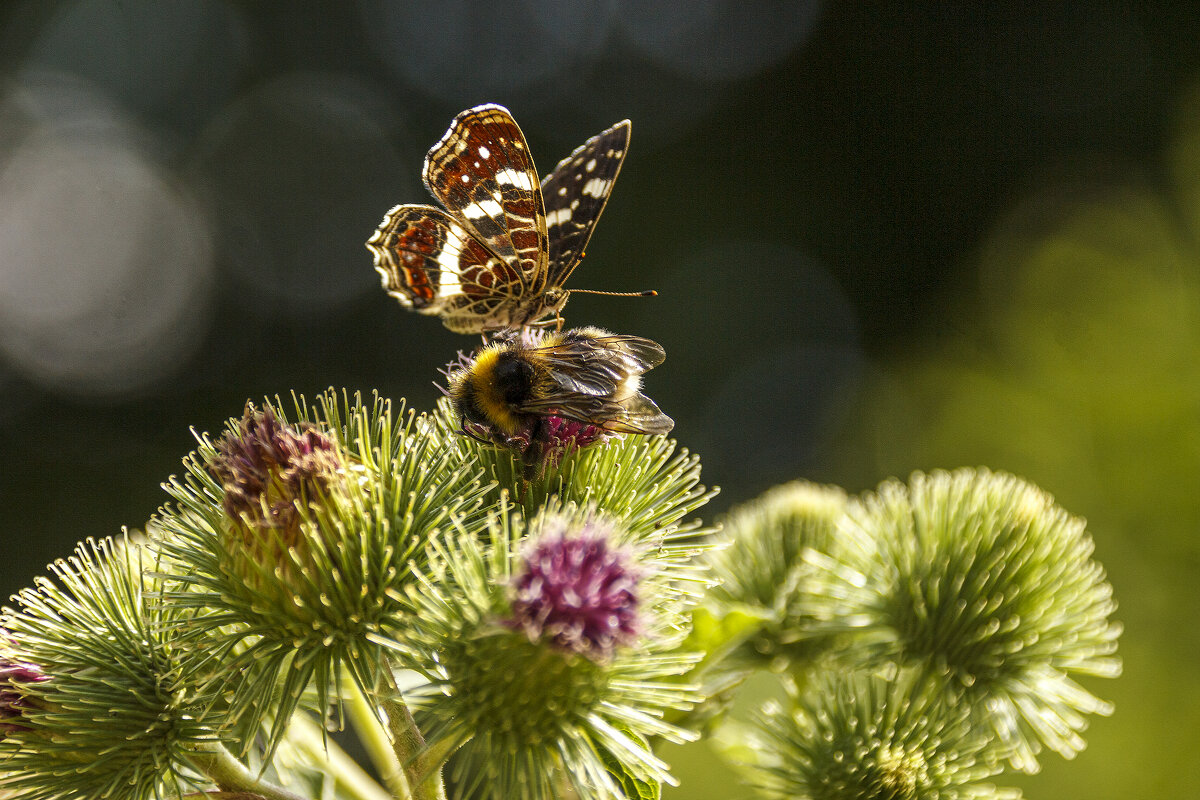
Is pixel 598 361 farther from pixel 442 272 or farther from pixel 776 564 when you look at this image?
pixel 776 564

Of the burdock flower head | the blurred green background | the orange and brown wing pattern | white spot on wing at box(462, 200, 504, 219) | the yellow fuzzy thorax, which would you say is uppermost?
the blurred green background

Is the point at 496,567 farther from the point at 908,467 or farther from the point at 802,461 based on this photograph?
the point at 802,461

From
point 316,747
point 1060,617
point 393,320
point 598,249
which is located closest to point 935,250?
point 598,249

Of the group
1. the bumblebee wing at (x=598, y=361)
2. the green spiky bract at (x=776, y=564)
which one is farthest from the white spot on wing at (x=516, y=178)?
the green spiky bract at (x=776, y=564)

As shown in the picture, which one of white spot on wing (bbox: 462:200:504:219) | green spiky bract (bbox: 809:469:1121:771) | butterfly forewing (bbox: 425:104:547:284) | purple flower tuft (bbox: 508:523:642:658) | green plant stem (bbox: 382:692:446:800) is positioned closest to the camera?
purple flower tuft (bbox: 508:523:642:658)

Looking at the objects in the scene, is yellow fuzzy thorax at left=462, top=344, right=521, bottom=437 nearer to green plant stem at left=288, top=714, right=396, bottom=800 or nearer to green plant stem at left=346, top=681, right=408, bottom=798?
green plant stem at left=346, top=681, right=408, bottom=798

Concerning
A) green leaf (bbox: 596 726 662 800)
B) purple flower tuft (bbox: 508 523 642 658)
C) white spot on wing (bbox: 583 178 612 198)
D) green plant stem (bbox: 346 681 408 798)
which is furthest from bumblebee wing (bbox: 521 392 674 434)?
white spot on wing (bbox: 583 178 612 198)
